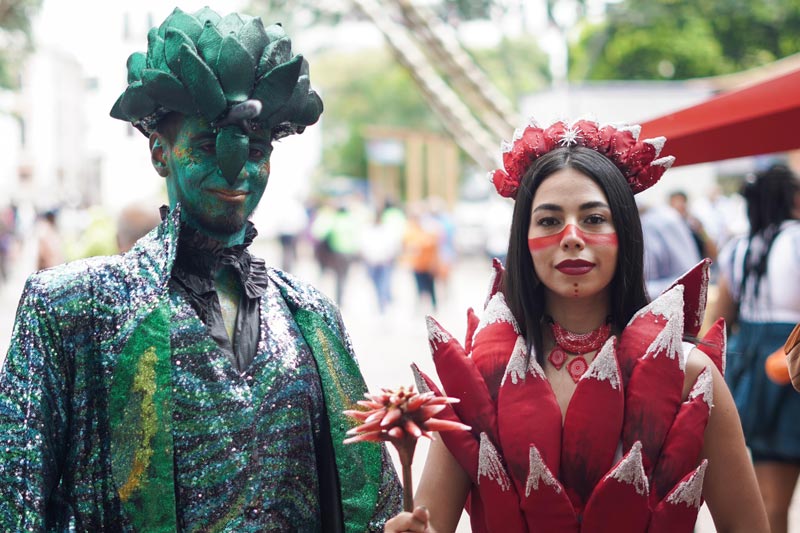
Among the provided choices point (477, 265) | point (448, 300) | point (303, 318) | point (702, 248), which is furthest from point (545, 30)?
point (303, 318)

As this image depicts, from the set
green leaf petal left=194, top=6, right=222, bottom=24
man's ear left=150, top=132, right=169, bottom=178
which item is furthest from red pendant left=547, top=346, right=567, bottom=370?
green leaf petal left=194, top=6, right=222, bottom=24

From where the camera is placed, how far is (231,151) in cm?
248

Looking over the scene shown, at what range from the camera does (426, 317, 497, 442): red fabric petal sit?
2.60m

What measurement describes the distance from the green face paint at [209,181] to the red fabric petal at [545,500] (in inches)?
34.4

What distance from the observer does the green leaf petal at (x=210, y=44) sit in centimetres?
249

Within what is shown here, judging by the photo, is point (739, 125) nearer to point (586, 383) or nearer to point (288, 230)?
point (586, 383)

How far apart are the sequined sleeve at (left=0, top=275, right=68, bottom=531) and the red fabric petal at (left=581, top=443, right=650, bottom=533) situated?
1.17 meters

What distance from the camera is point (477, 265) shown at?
30.4m

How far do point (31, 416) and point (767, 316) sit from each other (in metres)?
3.77

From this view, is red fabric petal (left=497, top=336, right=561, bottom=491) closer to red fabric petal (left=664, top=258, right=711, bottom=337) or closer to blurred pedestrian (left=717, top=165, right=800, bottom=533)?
red fabric petal (left=664, top=258, right=711, bottom=337)

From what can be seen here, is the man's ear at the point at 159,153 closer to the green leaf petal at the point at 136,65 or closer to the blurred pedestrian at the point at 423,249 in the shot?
the green leaf petal at the point at 136,65

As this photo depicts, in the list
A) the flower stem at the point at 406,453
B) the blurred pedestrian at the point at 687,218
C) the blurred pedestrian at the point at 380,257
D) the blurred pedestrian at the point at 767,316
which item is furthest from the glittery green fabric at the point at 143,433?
the blurred pedestrian at the point at 380,257

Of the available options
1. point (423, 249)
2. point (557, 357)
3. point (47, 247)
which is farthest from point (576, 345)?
point (423, 249)

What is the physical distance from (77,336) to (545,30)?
91.2ft
